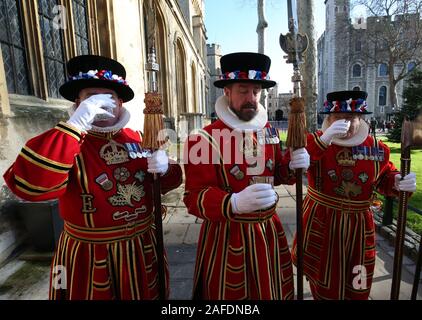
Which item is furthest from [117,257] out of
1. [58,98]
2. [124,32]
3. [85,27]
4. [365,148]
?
[124,32]

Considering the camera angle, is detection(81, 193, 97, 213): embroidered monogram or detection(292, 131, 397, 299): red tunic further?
detection(292, 131, 397, 299): red tunic

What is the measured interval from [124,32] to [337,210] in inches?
287

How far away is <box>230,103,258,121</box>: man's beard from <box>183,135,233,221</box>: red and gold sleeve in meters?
0.31

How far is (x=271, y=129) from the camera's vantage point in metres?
2.12

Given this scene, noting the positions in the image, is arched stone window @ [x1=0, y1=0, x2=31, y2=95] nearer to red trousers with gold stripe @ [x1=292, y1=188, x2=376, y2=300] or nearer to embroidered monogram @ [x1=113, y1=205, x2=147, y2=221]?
embroidered monogram @ [x1=113, y1=205, x2=147, y2=221]

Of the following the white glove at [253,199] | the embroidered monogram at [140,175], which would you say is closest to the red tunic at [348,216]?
the white glove at [253,199]

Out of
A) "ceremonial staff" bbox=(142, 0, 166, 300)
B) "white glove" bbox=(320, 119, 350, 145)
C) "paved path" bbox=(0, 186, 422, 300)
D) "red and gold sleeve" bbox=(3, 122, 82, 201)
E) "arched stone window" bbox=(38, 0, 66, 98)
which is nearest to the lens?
"red and gold sleeve" bbox=(3, 122, 82, 201)

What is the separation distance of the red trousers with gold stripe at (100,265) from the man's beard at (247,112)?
1.04 meters

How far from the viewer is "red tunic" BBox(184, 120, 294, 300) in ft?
5.91

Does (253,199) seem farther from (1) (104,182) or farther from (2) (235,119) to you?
(1) (104,182)

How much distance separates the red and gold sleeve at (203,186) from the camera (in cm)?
166

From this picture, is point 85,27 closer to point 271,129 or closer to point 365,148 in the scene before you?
point 271,129

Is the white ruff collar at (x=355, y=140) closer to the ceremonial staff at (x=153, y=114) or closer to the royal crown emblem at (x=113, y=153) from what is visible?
the ceremonial staff at (x=153, y=114)

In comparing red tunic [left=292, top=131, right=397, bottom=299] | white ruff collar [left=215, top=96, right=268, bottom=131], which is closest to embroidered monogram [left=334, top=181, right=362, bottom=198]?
red tunic [left=292, top=131, right=397, bottom=299]
